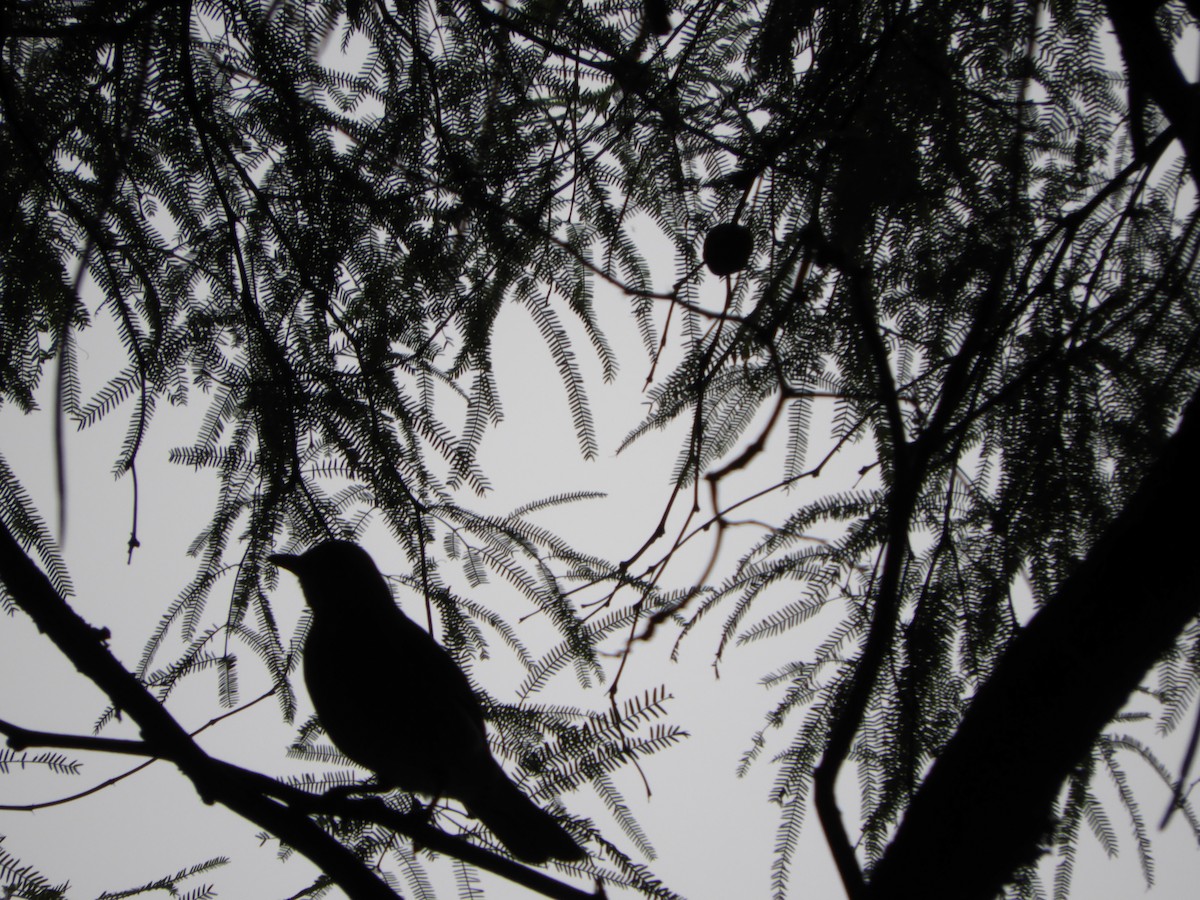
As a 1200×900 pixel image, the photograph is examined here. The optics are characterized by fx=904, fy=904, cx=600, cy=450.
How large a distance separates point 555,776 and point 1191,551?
3.85 ft

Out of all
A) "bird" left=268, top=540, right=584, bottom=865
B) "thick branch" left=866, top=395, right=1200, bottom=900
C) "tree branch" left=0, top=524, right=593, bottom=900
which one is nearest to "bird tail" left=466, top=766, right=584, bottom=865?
"bird" left=268, top=540, right=584, bottom=865

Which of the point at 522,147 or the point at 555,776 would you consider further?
the point at 522,147

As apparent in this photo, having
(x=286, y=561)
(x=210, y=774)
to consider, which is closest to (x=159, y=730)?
(x=210, y=774)

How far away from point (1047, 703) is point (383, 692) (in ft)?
5.79

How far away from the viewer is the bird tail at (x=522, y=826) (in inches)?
73.4

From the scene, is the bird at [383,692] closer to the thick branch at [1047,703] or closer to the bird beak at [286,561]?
the bird beak at [286,561]

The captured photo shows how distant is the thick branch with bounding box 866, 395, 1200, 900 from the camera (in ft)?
3.50

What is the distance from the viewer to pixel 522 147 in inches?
Answer: 84.5

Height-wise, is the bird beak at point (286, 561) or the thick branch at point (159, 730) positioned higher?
the bird beak at point (286, 561)

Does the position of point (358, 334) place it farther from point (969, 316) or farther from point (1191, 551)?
point (1191, 551)

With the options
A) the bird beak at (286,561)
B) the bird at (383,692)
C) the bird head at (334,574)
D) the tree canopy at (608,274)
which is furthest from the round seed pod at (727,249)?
the bird beak at (286,561)

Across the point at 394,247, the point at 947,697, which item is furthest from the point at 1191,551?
the point at 394,247

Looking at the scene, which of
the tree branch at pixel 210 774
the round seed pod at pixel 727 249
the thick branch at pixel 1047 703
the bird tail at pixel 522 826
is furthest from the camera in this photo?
the bird tail at pixel 522 826

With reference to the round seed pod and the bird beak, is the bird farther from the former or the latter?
the round seed pod
